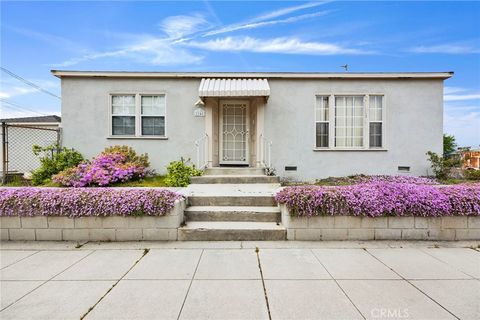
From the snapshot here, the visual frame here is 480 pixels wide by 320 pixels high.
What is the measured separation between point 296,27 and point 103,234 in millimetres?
12274

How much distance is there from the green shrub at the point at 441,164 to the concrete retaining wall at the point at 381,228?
200 inches

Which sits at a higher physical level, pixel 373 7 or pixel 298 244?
pixel 373 7

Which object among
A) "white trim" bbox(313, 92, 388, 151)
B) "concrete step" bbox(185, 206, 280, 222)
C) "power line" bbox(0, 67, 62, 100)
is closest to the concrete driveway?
"concrete step" bbox(185, 206, 280, 222)

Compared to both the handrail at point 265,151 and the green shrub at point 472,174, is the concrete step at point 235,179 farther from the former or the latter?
the green shrub at point 472,174

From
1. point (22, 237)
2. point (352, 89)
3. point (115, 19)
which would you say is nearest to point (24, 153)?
point (115, 19)

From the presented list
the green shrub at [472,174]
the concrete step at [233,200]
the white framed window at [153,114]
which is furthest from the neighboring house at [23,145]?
the green shrub at [472,174]

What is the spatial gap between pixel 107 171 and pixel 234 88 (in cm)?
485

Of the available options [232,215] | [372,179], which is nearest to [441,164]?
[372,179]

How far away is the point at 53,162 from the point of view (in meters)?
7.92

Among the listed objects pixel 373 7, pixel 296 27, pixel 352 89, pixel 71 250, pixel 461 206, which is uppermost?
pixel 296 27

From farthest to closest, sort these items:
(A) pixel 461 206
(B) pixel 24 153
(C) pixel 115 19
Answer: (B) pixel 24 153 < (C) pixel 115 19 < (A) pixel 461 206

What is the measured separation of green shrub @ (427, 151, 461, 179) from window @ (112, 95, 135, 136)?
11.1 metres

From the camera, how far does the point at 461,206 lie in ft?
13.4

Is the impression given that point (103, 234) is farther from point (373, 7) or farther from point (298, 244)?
point (373, 7)
